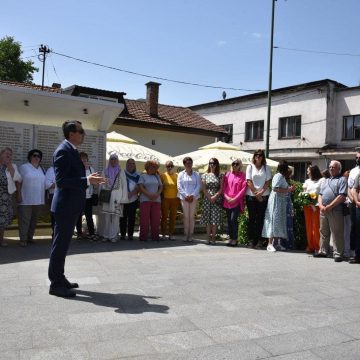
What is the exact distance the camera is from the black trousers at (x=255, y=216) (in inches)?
368

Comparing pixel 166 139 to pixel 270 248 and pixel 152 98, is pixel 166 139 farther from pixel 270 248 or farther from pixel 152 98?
pixel 270 248

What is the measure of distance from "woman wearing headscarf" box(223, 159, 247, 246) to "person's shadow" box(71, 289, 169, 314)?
4.67m

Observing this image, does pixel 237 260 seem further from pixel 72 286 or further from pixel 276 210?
pixel 72 286

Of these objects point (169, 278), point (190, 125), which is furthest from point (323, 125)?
point (169, 278)

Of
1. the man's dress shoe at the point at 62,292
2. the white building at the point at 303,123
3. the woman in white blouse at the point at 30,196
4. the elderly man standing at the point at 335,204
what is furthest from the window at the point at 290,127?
the man's dress shoe at the point at 62,292

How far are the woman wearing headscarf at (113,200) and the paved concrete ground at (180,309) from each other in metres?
1.84

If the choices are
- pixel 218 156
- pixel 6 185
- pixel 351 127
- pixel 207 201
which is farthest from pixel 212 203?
pixel 351 127

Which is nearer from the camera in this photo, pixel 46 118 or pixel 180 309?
pixel 180 309

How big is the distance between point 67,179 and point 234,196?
504cm

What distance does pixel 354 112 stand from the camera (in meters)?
26.7

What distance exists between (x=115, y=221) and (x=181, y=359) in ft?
20.6

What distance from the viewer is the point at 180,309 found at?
4660 millimetres

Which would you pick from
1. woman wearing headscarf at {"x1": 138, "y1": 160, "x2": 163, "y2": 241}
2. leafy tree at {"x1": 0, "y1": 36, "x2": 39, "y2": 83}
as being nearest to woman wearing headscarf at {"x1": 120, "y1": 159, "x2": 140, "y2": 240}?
woman wearing headscarf at {"x1": 138, "y1": 160, "x2": 163, "y2": 241}

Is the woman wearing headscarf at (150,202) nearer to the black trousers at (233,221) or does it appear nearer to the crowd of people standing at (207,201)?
the crowd of people standing at (207,201)
